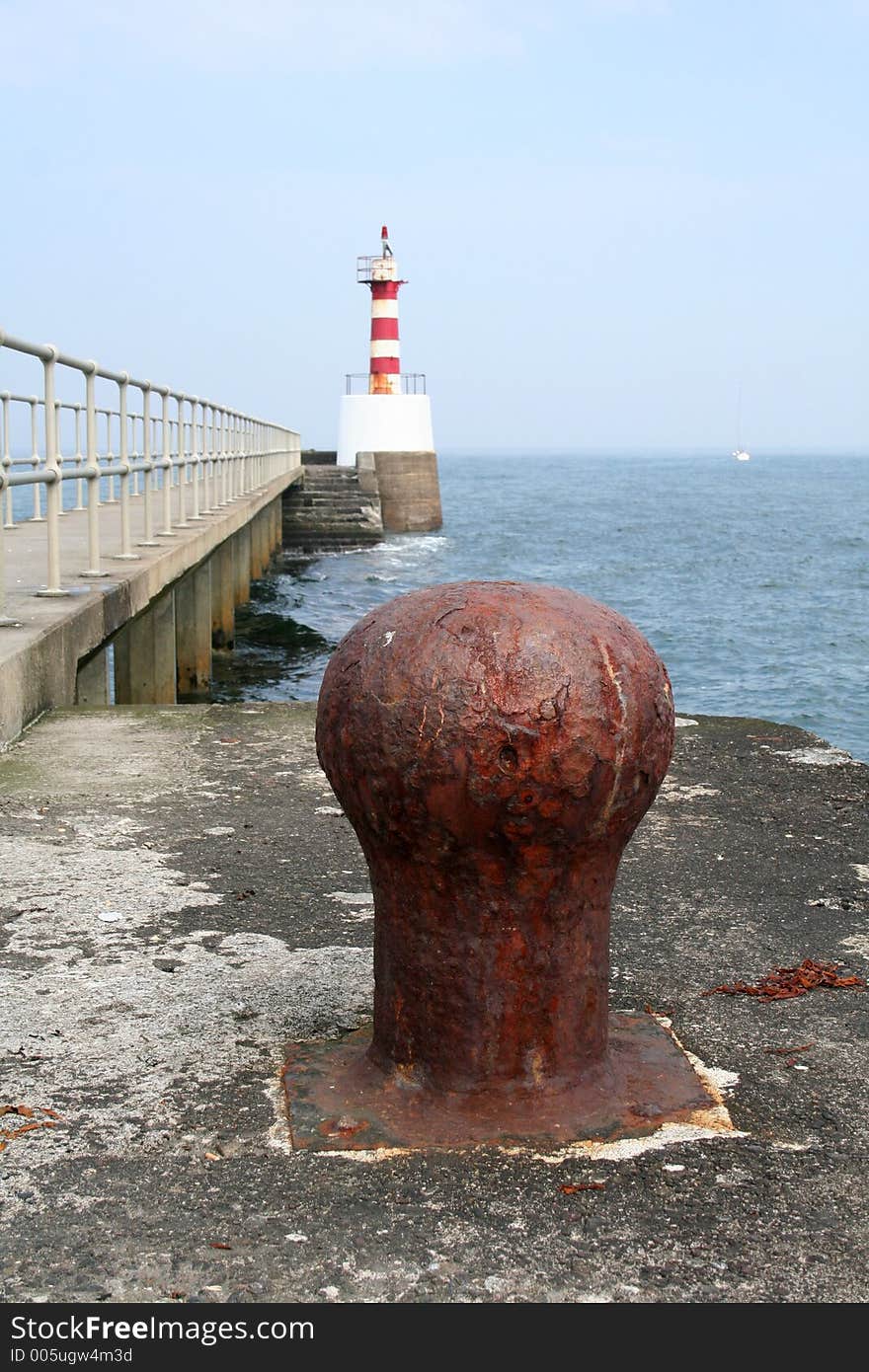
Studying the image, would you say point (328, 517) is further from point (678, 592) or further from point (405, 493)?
point (678, 592)

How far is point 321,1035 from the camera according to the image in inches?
118

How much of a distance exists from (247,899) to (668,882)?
1143 millimetres

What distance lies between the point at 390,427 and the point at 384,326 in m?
3.22

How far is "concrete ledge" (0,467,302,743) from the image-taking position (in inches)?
221

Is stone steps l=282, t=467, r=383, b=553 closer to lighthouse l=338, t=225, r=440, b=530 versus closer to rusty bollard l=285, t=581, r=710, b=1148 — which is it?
lighthouse l=338, t=225, r=440, b=530

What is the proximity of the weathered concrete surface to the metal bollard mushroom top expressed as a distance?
559 mm

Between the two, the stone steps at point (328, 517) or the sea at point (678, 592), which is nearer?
the sea at point (678, 592)

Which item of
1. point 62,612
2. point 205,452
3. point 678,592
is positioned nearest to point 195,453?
point 205,452

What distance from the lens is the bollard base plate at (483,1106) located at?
255 cm

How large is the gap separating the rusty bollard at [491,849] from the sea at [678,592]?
1220 centimetres

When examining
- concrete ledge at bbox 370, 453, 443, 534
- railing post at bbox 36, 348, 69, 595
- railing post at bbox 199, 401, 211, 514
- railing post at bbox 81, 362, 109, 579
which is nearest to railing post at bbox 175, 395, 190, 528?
railing post at bbox 199, 401, 211, 514

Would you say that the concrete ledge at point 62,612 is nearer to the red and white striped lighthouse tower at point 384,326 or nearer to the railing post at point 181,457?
the railing post at point 181,457

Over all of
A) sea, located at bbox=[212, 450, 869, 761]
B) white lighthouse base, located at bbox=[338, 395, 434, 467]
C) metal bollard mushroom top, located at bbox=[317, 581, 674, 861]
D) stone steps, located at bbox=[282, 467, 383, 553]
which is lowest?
sea, located at bbox=[212, 450, 869, 761]

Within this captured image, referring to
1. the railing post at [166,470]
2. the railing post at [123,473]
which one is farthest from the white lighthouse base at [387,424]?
the railing post at [123,473]
